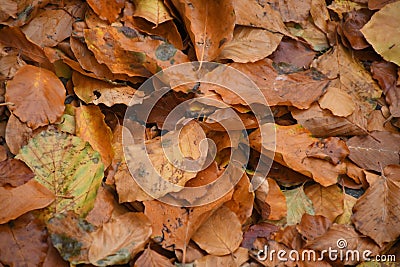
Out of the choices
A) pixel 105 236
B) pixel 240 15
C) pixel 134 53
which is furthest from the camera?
pixel 240 15

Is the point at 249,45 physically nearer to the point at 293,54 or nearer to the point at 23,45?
the point at 293,54

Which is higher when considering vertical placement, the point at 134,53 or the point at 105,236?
the point at 134,53

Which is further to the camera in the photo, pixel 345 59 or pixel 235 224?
pixel 345 59

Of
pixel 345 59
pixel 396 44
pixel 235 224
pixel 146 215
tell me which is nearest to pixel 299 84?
pixel 345 59

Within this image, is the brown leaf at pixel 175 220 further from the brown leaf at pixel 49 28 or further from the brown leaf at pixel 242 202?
the brown leaf at pixel 49 28

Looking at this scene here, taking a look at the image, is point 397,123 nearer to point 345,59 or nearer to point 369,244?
point 345,59

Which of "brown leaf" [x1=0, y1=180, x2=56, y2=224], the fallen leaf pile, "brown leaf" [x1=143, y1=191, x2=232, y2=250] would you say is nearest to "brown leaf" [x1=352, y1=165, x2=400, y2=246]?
the fallen leaf pile

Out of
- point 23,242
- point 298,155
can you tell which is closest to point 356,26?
point 298,155
